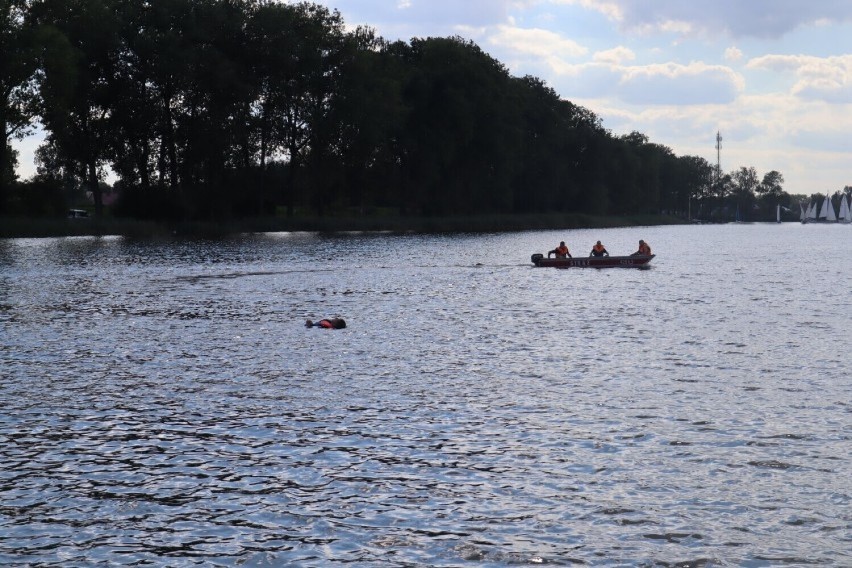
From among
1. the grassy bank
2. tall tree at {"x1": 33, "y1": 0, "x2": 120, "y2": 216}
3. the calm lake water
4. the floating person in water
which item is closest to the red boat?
the calm lake water

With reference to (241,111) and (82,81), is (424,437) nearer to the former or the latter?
(82,81)

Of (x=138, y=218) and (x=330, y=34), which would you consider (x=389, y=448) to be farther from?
(x=330, y=34)

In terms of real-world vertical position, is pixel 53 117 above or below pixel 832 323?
above

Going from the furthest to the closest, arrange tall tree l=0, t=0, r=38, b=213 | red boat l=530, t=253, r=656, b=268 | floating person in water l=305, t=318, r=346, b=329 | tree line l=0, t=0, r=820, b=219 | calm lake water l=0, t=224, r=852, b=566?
tree line l=0, t=0, r=820, b=219
tall tree l=0, t=0, r=38, b=213
red boat l=530, t=253, r=656, b=268
floating person in water l=305, t=318, r=346, b=329
calm lake water l=0, t=224, r=852, b=566

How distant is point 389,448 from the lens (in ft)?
51.5

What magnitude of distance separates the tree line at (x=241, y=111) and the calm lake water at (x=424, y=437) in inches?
2352

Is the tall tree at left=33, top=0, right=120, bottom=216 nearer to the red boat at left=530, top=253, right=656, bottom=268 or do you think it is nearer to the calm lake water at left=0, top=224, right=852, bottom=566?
the red boat at left=530, top=253, right=656, bottom=268

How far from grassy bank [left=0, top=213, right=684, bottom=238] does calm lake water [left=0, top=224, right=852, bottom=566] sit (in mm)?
52238

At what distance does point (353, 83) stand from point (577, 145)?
80.4 metres

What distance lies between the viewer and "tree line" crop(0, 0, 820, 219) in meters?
92.1

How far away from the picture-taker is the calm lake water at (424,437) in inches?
459

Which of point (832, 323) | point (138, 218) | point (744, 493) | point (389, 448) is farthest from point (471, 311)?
point (138, 218)

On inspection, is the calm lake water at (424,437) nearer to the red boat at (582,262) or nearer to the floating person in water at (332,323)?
the floating person in water at (332,323)

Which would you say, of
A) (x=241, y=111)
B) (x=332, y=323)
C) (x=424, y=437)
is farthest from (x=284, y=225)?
(x=424, y=437)
